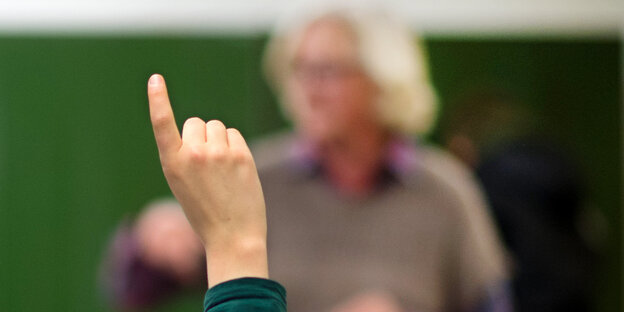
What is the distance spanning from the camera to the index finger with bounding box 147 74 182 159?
45 centimetres

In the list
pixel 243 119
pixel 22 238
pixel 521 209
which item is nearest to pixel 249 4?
pixel 243 119

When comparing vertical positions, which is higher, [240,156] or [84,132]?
[84,132]

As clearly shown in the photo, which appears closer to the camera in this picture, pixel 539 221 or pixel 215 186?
pixel 215 186

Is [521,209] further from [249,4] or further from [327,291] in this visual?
[249,4]

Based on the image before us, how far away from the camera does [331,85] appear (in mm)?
1438

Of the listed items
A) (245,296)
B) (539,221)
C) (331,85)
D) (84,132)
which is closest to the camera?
(245,296)

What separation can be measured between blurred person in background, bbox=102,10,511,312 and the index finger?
2.88ft

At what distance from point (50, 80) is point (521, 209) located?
1767 mm

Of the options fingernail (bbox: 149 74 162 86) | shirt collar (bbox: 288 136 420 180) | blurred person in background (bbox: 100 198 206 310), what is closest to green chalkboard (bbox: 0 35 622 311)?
blurred person in background (bbox: 100 198 206 310)

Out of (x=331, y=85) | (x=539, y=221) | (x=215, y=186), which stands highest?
(x=331, y=85)

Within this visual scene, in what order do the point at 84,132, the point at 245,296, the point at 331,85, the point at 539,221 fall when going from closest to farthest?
the point at 245,296
the point at 331,85
the point at 539,221
the point at 84,132

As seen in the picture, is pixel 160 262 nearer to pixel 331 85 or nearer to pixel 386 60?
pixel 331 85

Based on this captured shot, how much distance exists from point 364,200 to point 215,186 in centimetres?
100

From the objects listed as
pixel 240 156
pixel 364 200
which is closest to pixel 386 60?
pixel 364 200
